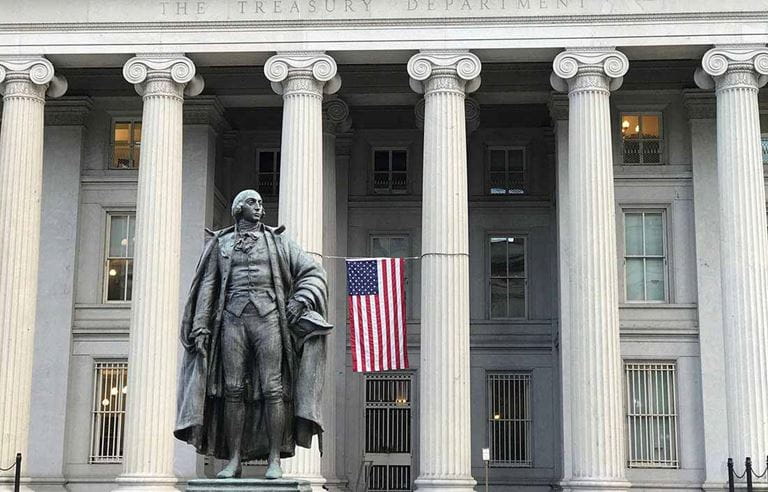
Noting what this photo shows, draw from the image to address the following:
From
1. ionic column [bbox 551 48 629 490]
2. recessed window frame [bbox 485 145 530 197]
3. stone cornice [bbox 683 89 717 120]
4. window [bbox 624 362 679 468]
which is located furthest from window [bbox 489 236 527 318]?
ionic column [bbox 551 48 629 490]

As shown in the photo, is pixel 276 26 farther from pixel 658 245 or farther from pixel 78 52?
pixel 658 245

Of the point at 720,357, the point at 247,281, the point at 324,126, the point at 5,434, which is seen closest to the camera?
the point at 247,281

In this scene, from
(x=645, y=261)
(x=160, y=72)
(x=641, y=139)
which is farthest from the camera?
(x=641, y=139)

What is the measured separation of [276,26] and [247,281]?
1853 centimetres

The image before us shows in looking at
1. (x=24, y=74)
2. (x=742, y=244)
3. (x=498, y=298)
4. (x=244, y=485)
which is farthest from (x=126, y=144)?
(x=244, y=485)

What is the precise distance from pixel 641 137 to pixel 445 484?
472 inches

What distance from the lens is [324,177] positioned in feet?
106

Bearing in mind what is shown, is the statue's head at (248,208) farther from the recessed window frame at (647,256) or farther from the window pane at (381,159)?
the window pane at (381,159)

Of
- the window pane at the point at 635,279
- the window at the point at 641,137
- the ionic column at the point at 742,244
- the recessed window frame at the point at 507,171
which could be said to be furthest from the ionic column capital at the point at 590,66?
the recessed window frame at the point at 507,171

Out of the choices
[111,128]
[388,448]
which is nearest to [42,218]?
[111,128]

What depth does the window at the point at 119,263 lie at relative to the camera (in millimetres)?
32312

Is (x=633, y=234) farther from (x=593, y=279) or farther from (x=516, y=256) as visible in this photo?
(x=593, y=279)

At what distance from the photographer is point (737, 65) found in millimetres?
27234

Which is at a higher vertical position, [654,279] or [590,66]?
[590,66]
